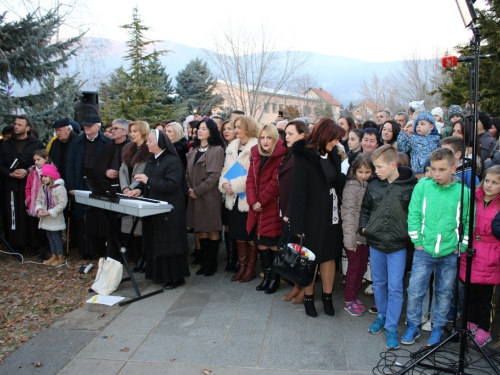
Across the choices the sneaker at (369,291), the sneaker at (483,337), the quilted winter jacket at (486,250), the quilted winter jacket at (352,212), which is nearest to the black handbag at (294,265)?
the quilted winter jacket at (352,212)

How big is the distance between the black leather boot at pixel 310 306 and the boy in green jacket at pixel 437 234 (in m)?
0.97

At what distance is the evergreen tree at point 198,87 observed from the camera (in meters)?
27.1

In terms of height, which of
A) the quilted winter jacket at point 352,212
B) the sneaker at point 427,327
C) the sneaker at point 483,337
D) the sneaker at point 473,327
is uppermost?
the quilted winter jacket at point 352,212

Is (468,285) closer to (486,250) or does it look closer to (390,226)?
(486,250)

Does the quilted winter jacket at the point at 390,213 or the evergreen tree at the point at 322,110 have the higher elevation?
the evergreen tree at the point at 322,110

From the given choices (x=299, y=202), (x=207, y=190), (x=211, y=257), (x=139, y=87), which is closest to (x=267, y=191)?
(x=299, y=202)

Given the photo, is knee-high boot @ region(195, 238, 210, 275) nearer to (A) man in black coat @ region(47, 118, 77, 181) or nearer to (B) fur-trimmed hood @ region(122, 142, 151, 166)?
(B) fur-trimmed hood @ region(122, 142, 151, 166)

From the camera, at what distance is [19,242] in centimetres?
729

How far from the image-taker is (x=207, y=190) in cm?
605

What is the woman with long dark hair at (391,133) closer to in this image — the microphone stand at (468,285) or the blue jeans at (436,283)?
the blue jeans at (436,283)

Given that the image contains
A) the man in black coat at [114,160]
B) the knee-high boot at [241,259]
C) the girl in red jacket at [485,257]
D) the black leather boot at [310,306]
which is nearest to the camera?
the girl in red jacket at [485,257]

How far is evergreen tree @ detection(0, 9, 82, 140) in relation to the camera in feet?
28.3

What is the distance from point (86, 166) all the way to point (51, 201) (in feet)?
→ 2.44

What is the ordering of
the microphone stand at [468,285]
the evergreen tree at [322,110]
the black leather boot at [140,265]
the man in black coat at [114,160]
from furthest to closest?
the evergreen tree at [322,110] → the man in black coat at [114,160] → the black leather boot at [140,265] → the microphone stand at [468,285]
